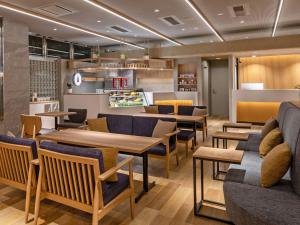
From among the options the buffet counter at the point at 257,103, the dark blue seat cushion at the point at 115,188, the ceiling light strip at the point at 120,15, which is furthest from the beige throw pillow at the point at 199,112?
the dark blue seat cushion at the point at 115,188

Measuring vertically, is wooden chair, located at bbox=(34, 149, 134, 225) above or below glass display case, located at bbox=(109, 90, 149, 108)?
below

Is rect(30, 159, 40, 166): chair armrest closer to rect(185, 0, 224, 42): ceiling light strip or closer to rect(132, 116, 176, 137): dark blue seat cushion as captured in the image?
rect(132, 116, 176, 137): dark blue seat cushion

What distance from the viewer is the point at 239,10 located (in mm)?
6188

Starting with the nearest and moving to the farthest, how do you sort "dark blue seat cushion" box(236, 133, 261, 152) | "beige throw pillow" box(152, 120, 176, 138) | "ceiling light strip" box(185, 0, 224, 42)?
"dark blue seat cushion" box(236, 133, 261, 152) < "beige throw pillow" box(152, 120, 176, 138) < "ceiling light strip" box(185, 0, 224, 42)

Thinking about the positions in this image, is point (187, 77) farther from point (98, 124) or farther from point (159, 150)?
point (159, 150)

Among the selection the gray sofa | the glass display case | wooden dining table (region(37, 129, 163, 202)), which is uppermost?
the glass display case

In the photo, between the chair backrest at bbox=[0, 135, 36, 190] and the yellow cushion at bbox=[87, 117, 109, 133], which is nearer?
the chair backrest at bbox=[0, 135, 36, 190]

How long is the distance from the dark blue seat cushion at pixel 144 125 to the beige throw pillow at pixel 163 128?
256mm

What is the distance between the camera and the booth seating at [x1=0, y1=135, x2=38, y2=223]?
261cm

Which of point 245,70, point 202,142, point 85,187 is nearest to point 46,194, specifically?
point 85,187

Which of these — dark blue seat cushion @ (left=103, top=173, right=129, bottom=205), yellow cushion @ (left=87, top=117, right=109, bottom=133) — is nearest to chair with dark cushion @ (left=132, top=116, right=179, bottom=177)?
yellow cushion @ (left=87, top=117, right=109, bottom=133)

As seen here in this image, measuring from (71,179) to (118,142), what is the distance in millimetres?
1006

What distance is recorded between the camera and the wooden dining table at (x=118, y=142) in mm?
2930

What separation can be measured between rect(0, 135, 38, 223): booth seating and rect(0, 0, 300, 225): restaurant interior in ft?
0.06
